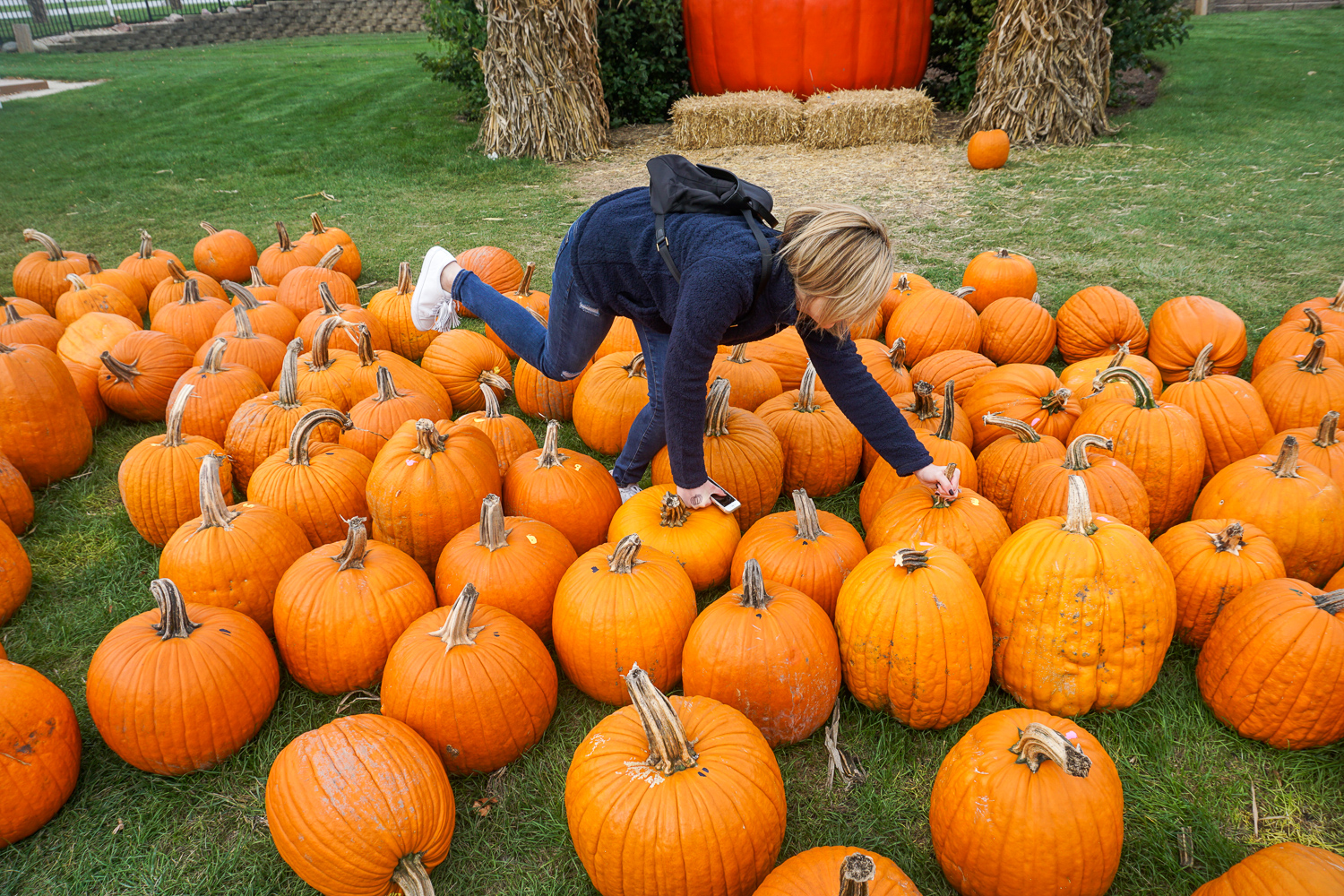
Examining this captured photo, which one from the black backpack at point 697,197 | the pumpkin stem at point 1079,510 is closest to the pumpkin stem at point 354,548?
the black backpack at point 697,197

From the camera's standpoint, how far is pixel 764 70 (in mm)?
11891

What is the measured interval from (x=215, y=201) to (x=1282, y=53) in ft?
57.1

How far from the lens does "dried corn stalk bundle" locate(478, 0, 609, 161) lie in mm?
9750

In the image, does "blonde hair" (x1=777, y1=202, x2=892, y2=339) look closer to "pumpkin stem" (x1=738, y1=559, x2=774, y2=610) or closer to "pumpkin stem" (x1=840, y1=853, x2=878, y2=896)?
"pumpkin stem" (x1=738, y1=559, x2=774, y2=610)

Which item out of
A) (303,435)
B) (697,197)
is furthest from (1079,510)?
(303,435)

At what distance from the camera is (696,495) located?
3.08m

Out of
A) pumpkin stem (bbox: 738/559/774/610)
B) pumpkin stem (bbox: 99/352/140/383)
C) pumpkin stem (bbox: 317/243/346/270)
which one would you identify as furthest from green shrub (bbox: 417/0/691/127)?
pumpkin stem (bbox: 738/559/774/610)

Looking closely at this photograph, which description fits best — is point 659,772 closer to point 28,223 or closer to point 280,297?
point 280,297

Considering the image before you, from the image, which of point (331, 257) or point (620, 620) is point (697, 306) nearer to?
point (620, 620)

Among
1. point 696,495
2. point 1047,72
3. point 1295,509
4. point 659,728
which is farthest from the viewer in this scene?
point 1047,72

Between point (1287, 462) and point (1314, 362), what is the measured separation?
1.10 meters

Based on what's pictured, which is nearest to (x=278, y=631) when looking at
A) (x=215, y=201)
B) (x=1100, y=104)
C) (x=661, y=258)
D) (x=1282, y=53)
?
(x=661, y=258)

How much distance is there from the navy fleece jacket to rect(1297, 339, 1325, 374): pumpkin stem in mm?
2117

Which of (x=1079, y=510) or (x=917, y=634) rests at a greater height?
(x=1079, y=510)
